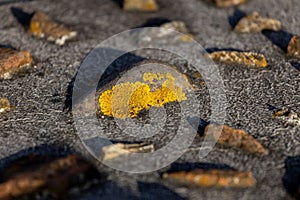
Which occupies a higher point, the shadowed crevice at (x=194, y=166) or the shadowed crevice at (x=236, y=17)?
the shadowed crevice at (x=236, y=17)

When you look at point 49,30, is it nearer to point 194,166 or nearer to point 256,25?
point 256,25

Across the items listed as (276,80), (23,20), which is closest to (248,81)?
(276,80)

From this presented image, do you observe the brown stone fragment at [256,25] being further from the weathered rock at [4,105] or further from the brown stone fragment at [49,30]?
the weathered rock at [4,105]

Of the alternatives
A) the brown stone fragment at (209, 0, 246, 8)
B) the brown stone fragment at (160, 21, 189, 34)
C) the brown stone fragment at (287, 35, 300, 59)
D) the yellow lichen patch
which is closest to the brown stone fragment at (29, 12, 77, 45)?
the brown stone fragment at (160, 21, 189, 34)

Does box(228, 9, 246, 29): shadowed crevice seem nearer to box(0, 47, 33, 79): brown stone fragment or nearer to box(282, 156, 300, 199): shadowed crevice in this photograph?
box(282, 156, 300, 199): shadowed crevice

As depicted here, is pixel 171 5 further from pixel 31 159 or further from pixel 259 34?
pixel 31 159

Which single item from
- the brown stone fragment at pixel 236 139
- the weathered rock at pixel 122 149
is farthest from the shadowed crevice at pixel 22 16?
the brown stone fragment at pixel 236 139
